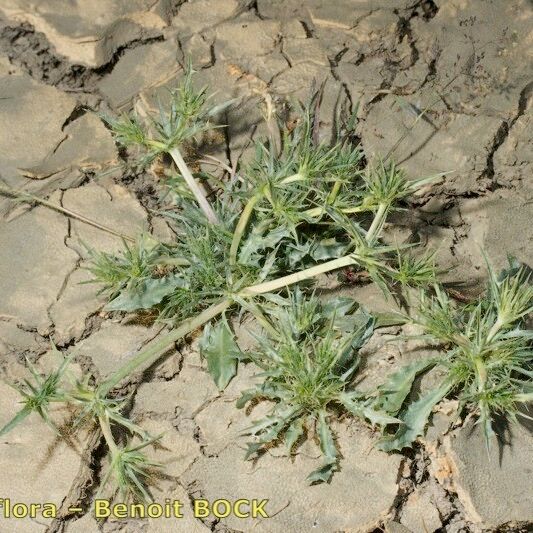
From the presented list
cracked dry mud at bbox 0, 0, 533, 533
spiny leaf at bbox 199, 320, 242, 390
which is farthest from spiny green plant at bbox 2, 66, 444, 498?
cracked dry mud at bbox 0, 0, 533, 533

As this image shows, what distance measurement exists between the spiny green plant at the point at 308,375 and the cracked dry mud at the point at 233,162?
0.07 meters

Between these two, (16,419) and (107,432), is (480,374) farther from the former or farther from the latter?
(16,419)

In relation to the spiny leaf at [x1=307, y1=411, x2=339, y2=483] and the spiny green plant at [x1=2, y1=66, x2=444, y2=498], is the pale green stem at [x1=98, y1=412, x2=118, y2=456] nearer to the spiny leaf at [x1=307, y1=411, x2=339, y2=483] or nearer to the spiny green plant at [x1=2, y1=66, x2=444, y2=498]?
the spiny green plant at [x1=2, y1=66, x2=444, y2=498]

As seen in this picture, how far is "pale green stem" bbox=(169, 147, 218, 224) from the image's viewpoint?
8.56 ft

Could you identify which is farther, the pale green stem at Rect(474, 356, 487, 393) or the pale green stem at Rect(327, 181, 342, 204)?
the pale green stem at Rect(327, 181, 342, 204)

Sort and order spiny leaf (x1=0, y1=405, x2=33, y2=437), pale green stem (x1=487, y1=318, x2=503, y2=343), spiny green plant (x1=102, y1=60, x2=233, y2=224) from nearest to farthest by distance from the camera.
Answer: spiny leaf (x1=0, y1=405, x2=33, y2=437), pale green stem (x1=487, y1=318, x2=503, y2=343), spiny green plant (x1=102, y1=60, x2=233, y2=224)

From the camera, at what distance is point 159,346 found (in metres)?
2.44

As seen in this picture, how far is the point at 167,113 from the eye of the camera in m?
2.86

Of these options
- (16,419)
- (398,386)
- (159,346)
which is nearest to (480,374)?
(398,386)

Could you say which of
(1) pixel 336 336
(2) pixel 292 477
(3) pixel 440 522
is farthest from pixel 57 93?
(3) pixel 440 522

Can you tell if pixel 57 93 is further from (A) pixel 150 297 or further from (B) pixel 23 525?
(B) pixel 23 525

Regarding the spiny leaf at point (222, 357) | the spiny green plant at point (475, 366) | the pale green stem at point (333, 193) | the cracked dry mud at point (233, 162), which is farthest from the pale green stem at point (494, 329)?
the spiny leaf at point (222, 357)

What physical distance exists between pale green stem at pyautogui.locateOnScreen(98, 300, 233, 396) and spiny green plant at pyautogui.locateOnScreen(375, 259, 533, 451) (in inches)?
23.0

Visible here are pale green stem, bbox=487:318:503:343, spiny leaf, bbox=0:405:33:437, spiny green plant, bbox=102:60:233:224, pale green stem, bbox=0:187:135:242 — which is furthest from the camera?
pale green stem, bbox=0:187:135:242
